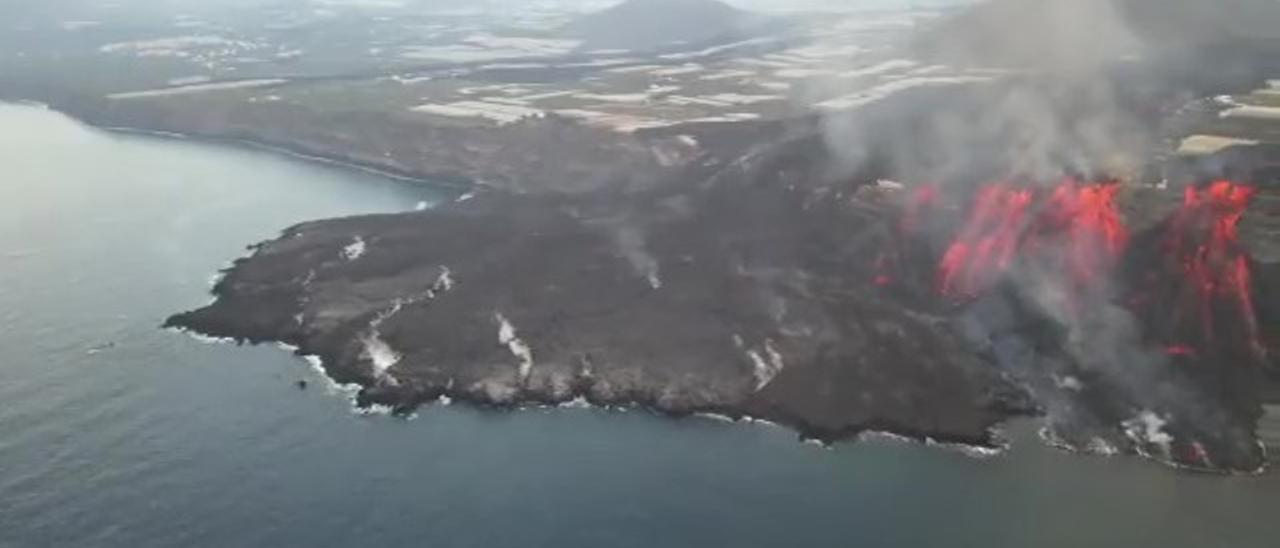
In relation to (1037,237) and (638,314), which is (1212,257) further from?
(638,314)

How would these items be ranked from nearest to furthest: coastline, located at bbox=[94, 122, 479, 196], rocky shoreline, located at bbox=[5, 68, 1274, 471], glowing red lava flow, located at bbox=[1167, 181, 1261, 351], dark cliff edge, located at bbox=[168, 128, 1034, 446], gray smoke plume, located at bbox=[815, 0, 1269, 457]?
1. gray smoke plume, located at bbox=[815, 0, 1269, 457]
2. rocky shoreline, located at bbox=[5, 68, 1274, 471]
3. dark cliff edge, located at bbox=[168, 128, 1034, 446]
4. glowing red lava flow, located at bbox=[1167, 181, 1261, 351]
5. coastline, located at bbox=[94, 122, 479, 196]

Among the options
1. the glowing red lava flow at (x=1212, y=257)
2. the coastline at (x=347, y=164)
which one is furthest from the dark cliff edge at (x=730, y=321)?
the coastline at (x=347, y=164)

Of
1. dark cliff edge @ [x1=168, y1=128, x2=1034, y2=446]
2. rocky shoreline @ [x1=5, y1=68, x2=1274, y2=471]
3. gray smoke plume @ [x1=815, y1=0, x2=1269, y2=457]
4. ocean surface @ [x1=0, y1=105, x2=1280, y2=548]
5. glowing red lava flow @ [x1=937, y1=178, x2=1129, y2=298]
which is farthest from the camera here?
glowing red lava flow @ [x1=937, y1=178, x2=1129, y2=298]

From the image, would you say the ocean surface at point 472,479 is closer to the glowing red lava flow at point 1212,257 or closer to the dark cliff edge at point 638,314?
the dark cliff edge at point 638,314

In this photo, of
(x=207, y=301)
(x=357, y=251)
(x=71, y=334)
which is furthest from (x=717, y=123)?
(x=71, y=334)

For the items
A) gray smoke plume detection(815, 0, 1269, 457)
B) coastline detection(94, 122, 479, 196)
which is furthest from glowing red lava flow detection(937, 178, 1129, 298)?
coastline detection(94, 122, 479, 196)

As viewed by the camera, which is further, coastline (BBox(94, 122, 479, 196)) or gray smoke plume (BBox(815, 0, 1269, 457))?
coastline (BBox(94, 122, 479, 196))

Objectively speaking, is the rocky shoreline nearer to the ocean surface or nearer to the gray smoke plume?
the gray smoke plume
